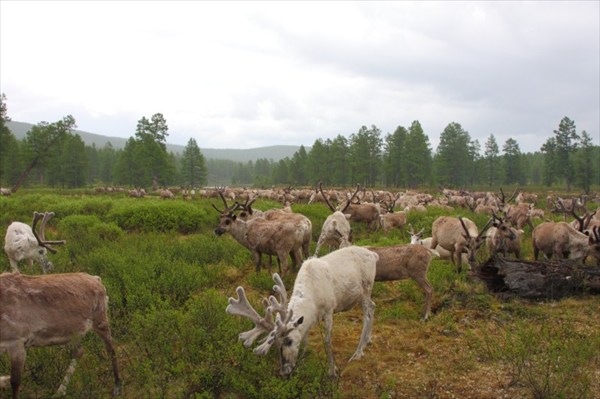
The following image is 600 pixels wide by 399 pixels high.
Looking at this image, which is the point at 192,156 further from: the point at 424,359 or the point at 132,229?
the point at 424,359

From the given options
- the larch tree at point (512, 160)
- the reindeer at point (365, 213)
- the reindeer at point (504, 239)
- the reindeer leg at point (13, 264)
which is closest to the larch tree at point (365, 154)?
the larch tree at point (512, 160)

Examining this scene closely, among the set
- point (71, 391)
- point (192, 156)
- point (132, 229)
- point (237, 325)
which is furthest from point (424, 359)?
point (192, 156)

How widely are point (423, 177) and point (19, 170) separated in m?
59.4

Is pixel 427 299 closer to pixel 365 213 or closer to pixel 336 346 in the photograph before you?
pixel 336 346

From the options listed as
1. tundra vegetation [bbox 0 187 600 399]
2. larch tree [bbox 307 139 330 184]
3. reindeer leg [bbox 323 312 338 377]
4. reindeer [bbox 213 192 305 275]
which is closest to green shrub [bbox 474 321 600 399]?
tundra vegetation [bbox 0 187 600 399]

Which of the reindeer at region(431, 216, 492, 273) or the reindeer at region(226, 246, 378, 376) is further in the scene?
the reindeer at region(431, 216, 492, 273)

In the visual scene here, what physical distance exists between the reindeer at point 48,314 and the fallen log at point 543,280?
7871 mm

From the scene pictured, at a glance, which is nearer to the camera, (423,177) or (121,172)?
(121,172)

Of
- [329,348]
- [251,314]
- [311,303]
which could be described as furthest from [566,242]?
[251,314]

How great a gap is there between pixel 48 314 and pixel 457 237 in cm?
959

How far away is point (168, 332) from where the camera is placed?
5.73 meters

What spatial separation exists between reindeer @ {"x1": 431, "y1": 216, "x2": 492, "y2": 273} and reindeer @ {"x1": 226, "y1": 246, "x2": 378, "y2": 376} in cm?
413

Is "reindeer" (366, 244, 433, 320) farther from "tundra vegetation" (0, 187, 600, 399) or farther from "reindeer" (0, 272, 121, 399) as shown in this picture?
"reindeer" (0, 272, 121, 399)

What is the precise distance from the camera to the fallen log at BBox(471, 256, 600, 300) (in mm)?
8555
